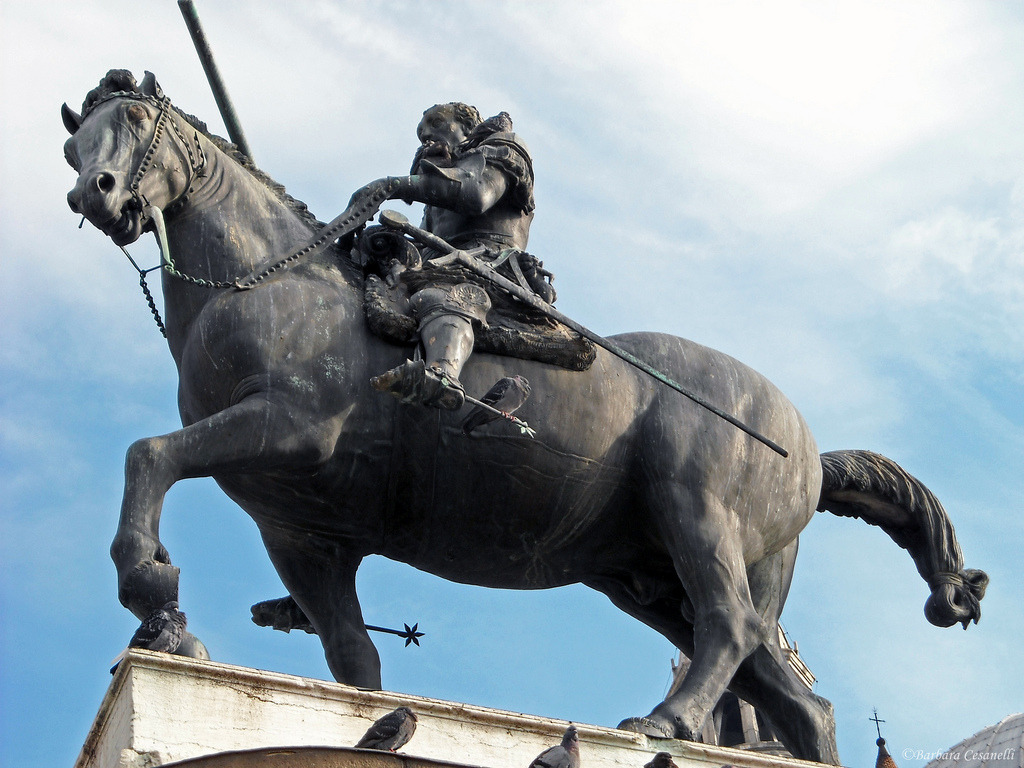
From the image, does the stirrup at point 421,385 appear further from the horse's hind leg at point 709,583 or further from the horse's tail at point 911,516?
the horse's tail at point 911,516

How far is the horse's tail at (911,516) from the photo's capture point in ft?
45.1

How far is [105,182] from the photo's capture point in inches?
476

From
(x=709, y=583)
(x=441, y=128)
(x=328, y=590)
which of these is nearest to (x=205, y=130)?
(x=441, y=128)

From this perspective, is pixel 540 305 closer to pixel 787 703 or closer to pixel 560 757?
pixel 787 703

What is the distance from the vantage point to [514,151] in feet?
45.6

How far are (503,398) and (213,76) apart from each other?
387 cm

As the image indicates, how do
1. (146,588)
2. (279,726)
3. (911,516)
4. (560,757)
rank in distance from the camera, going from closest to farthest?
(560,757) → (279,726) → (146,588) → (911,516)

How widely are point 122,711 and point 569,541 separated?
3.85 metres

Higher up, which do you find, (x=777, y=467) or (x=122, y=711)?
(x=777, y=467)

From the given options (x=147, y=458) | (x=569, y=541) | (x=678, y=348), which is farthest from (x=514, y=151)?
(x=147, y=458)

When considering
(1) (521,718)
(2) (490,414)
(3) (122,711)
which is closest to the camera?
(3) (122,711)

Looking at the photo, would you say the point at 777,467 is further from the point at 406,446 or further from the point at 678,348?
the point at 406,446

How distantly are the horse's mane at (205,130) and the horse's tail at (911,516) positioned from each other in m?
4.25

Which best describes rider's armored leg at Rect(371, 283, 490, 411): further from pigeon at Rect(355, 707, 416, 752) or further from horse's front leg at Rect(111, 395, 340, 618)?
pigeon at Rect(355, 707, 416, 752)
